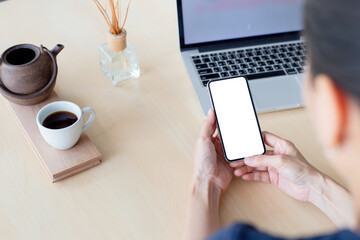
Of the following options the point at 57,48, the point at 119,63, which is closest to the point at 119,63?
the point at 119,63

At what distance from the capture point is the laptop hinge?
1024 millimetres

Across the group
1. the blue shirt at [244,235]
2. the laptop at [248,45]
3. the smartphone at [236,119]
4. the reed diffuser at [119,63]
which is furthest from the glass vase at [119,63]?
the blue shirt at [244,235]

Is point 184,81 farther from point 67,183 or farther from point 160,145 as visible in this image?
point 67,183

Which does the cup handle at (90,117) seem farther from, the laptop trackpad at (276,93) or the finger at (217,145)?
the laptop trackpad at (276,93)

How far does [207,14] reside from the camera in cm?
97

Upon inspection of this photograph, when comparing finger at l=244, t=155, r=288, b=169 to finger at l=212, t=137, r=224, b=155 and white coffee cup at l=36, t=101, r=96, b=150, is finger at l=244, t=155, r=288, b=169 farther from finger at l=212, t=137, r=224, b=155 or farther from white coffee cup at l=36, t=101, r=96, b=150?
white coffee cup at l=36, t=101, r=96, b=150

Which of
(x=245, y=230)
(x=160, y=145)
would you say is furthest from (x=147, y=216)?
(x=245, y=230)

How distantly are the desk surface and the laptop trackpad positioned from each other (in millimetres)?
22

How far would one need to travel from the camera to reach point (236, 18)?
39.5 inches

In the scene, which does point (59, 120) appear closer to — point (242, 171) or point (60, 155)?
point (60, 155)

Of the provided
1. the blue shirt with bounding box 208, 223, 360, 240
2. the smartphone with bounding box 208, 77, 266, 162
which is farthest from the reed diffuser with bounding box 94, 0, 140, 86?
the blue shirt with bounding box 208, 223, 360, 240

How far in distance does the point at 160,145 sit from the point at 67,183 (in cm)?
20

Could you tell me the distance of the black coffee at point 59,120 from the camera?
2.62 feet

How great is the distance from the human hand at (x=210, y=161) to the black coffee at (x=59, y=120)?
0.26 metres
